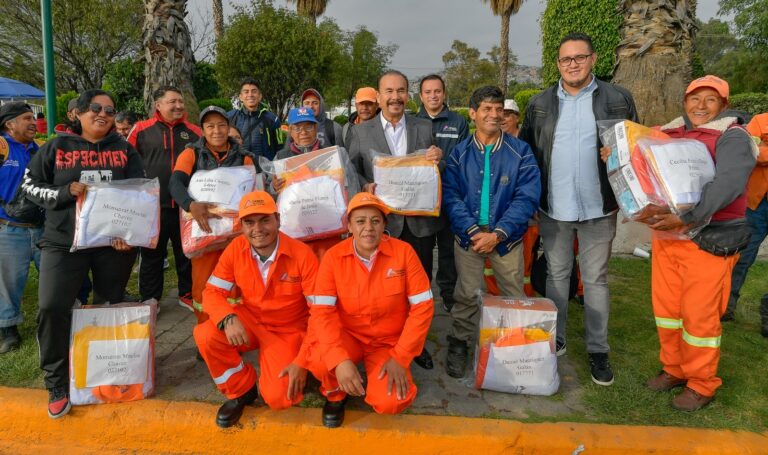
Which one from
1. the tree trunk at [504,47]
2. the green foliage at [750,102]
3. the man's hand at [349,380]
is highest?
the tree trunk at [504,47]

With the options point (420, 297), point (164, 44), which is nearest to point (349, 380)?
point (420, 297)

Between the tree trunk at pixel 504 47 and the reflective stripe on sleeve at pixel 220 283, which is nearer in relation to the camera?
the reflective stripe on sleeve at pixel 220 283

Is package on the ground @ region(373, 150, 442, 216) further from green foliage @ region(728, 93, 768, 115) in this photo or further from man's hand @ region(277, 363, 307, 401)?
green foliage @ region(728, 93, 768, 115)

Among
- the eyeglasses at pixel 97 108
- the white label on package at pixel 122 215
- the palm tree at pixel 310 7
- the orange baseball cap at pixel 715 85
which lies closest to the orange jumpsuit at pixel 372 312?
the white label on package at pixel 122 215

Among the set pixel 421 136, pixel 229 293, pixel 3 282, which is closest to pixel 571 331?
pixel 421 136

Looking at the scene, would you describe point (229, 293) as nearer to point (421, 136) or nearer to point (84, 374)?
point (84, 374)

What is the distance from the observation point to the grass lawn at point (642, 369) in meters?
2.99

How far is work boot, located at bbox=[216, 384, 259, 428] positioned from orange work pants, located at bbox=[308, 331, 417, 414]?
0.48m

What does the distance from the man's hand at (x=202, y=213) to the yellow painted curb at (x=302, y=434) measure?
1.26 metres

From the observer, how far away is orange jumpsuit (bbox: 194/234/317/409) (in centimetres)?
300

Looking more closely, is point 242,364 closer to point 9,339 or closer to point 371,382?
point 371,382

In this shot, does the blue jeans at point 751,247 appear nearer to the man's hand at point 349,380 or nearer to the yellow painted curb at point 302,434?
the yellow painted curb at point 302,434

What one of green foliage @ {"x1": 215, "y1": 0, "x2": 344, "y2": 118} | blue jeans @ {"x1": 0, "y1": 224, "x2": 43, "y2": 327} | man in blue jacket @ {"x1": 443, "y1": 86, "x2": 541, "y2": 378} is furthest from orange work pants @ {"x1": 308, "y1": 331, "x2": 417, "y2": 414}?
green foliage @ {"x1": 215, "y1": 0, "x2": 344, "y2": 118}

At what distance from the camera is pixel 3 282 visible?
3871mm
